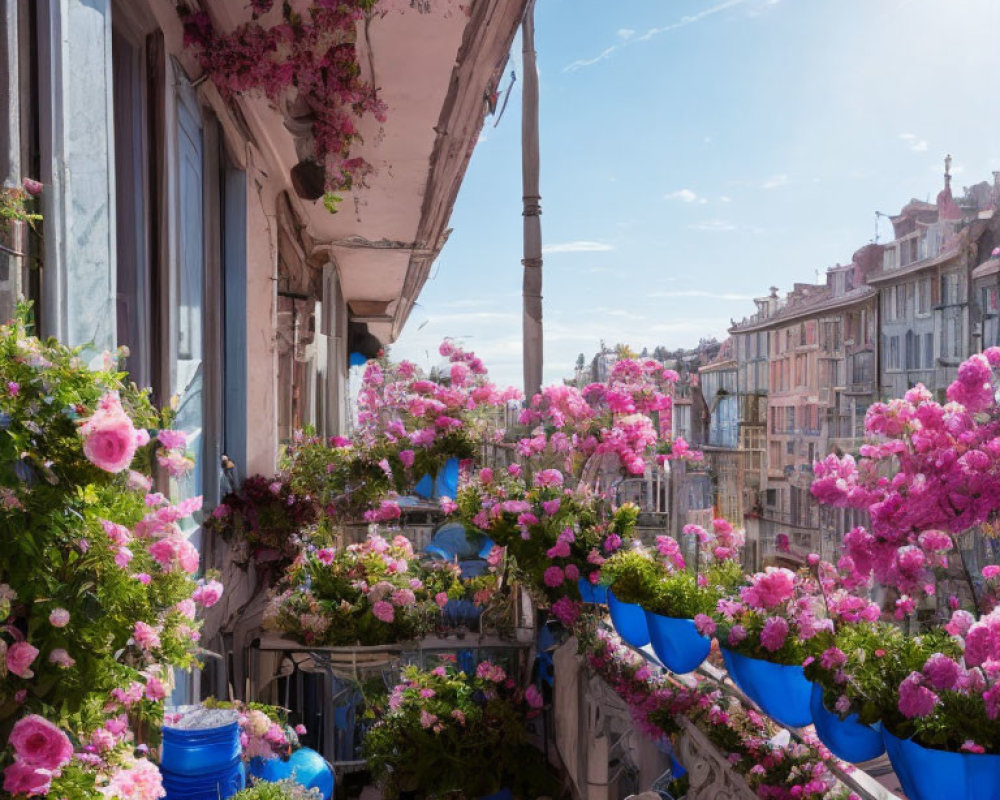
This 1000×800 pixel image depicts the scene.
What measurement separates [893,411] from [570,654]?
8.09 feet

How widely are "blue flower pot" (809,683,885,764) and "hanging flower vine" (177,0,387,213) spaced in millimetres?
2246

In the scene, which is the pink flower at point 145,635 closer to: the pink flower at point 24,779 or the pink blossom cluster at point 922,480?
the pink flower at point 24,779

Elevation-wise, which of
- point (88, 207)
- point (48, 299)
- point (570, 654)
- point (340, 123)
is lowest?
point (570, 654)

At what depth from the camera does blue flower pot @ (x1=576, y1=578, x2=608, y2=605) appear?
3635 mm

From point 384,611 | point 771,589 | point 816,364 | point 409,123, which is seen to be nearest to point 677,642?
point 771,589

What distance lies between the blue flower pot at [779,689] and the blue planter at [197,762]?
1.37 metres

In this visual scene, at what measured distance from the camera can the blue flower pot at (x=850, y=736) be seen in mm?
1834

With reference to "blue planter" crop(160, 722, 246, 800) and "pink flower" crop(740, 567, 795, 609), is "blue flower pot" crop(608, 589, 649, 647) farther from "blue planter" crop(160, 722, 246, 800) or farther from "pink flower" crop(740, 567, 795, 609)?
"blue planter" crop(160, 722, 246, 800)

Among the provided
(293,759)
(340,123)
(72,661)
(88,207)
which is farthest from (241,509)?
(72,661)

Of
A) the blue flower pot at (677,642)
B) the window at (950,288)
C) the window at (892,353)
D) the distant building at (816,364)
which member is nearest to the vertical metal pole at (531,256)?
the blue flower pot at (677,642)

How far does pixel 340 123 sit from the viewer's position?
3119 millimetres

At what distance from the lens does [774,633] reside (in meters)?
2.12

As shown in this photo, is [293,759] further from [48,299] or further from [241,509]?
[48,299]

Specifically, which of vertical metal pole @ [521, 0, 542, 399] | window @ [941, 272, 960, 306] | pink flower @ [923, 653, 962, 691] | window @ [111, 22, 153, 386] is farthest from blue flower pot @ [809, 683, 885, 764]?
window @ [941, 272, 960, 306]
